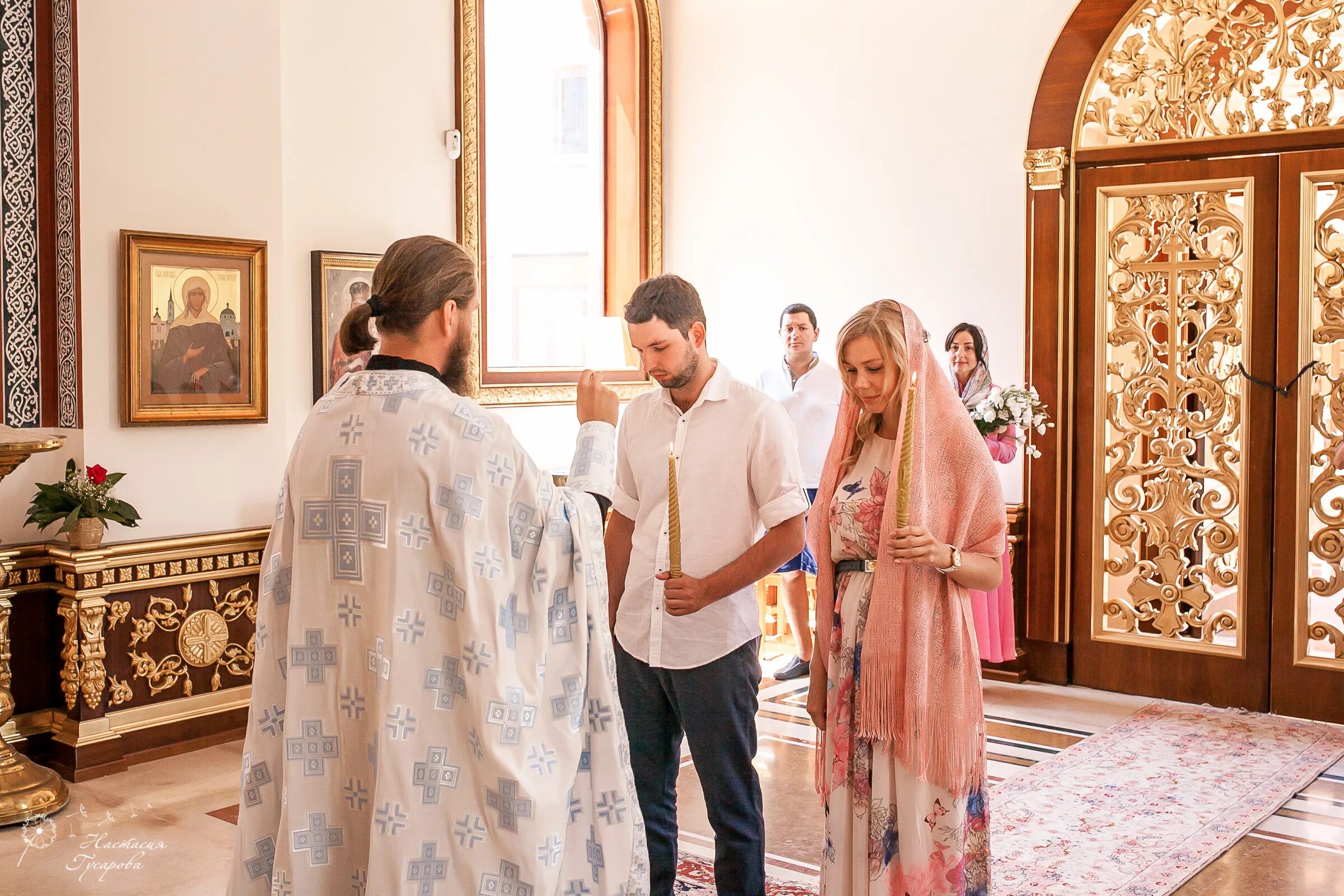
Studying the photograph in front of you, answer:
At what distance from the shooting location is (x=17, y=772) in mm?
4359

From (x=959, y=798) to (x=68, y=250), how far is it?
4.04m

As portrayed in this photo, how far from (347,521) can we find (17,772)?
115 inches

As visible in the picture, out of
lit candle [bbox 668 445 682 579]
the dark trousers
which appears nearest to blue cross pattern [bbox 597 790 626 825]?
lit candle [bbox 668 445 682 579]

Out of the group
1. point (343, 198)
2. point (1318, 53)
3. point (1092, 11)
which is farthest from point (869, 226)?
point (343, 198)

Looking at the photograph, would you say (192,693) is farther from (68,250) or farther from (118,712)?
(68,250)

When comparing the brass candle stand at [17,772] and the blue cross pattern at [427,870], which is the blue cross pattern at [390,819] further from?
the brass candle stand at [17,772]

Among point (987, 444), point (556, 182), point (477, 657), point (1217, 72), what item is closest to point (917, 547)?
point (477, 657)

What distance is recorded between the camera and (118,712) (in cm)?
497

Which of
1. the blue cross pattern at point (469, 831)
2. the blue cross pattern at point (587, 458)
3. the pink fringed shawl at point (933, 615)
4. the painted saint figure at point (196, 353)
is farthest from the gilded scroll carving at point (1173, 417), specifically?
the blue cross pattern at point (469, 831)

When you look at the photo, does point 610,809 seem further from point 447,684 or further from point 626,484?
point 626,484

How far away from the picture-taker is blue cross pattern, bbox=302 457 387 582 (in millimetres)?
2199

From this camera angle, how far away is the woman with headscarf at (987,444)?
555 centimetres

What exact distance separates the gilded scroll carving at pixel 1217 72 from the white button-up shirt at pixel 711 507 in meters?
3.76

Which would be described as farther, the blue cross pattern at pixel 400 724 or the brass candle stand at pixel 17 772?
the brass candle stand at pixel 17 772
